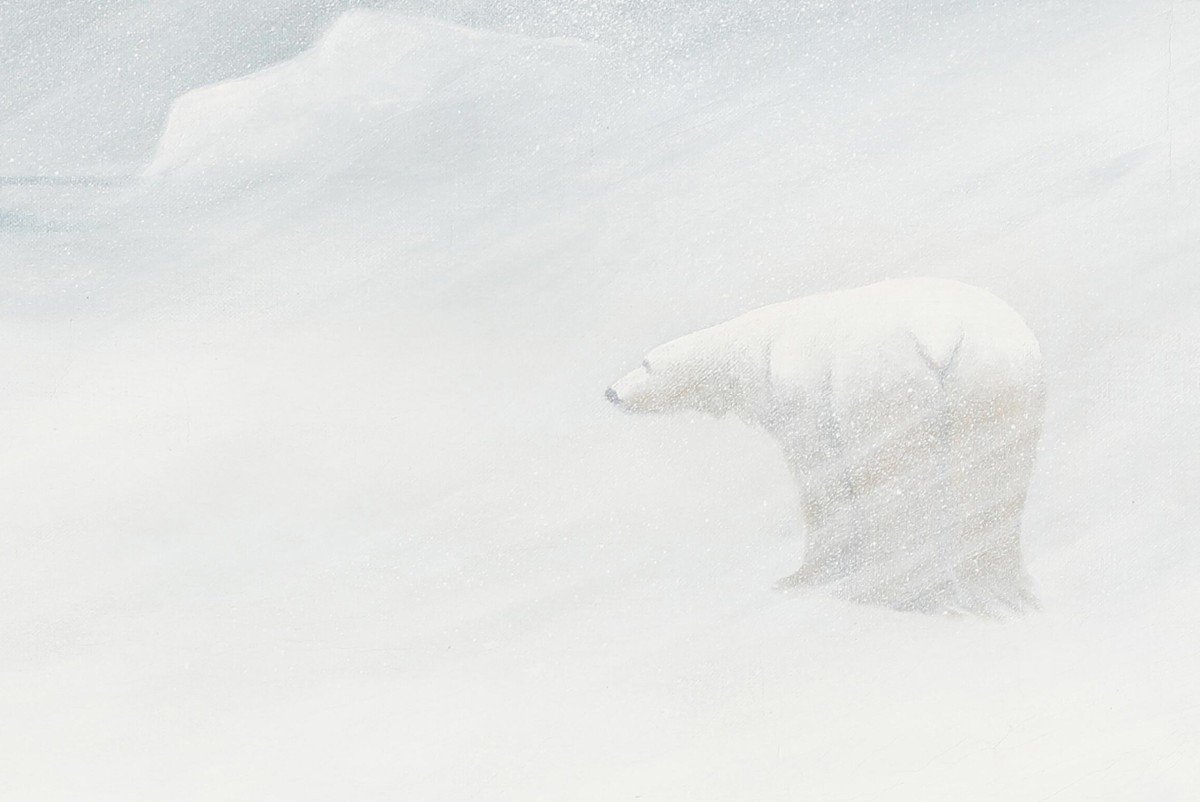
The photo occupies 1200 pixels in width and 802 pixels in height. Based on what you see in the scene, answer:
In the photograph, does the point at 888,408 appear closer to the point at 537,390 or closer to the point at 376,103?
the point at 537,390

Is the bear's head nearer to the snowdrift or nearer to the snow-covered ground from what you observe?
the snow-covered ground

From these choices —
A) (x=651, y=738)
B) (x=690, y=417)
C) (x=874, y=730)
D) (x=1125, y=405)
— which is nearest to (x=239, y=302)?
(x=690, y=417)

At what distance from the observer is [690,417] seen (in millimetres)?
991

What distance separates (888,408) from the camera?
1.00 meters

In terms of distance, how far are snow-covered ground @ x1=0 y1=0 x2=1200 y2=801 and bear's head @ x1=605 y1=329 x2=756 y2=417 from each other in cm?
2

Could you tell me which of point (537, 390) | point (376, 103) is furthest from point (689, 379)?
point (376, 103)

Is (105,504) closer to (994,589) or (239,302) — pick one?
(239,302)

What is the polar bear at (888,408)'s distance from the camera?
39.4 inches

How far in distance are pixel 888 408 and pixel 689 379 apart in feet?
0.74

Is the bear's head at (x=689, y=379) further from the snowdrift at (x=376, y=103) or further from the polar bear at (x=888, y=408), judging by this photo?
the snowdrift at (x=376, y=103)

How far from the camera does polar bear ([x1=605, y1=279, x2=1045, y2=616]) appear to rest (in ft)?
3.28

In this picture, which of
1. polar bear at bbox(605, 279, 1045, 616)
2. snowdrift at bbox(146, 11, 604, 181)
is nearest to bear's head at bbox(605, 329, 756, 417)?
polar bear at bbox(605, 279, 1045, 616)

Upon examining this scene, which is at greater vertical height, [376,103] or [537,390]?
[376,103]

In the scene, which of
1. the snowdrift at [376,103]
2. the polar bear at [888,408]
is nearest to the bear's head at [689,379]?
the polar bear at [888,408]
